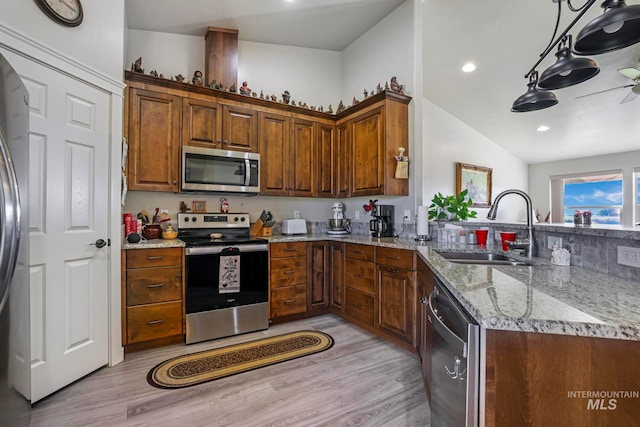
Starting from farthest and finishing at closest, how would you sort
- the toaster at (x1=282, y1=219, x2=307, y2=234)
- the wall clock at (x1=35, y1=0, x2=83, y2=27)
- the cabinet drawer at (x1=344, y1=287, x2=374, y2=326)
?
1. the toaster at (x1=282, y1=219, x2=307, y2=234)
2. the cabinet drawer at (x1=344, y1=287, x2=374, y2=326)
3. the wall clock at (x1=35, y1=0, x2=83, y2=27)

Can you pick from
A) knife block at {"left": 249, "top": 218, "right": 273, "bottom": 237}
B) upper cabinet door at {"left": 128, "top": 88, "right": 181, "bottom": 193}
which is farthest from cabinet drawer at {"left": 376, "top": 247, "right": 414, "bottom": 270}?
upper cabinet door at {"left": 128, "top": 88, "right": 181, "bottom": 193}

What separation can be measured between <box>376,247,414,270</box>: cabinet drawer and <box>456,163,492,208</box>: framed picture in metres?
3.39

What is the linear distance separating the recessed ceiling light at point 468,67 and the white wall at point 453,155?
2.91ft

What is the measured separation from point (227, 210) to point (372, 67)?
248 cm

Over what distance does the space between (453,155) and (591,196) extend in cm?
367

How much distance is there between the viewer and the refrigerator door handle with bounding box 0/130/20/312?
46.3 inches

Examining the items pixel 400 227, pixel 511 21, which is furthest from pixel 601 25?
pixel 511 21

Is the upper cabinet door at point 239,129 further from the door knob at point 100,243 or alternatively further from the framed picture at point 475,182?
the framed picture at point 475,182

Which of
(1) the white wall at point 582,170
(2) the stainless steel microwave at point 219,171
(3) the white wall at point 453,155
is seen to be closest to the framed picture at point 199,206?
(2) the stainless steel microwave at point 219,171

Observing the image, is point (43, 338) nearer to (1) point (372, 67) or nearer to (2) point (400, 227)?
(2) point (400, 227)

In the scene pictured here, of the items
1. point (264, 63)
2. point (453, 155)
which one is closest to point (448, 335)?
point (264, 63)

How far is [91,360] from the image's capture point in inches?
85.3

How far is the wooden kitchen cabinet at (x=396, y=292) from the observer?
8.16 feet

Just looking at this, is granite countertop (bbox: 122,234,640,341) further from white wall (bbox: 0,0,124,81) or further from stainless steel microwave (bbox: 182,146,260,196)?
white wall (bbox: 0,0,124,81)
